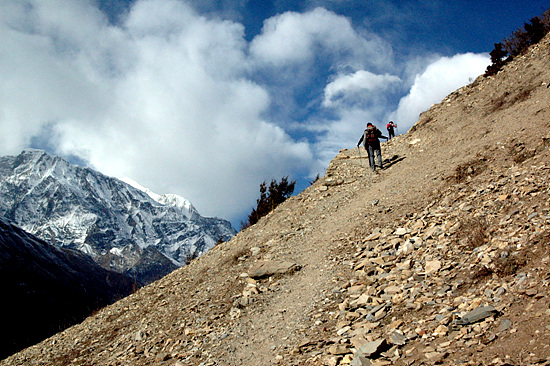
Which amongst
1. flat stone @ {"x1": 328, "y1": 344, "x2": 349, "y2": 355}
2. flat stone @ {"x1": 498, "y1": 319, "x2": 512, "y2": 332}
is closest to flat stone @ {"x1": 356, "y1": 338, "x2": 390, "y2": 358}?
flat stone @ {"x1": 328, "y1": 344, "x2": 349, "y2": 355}

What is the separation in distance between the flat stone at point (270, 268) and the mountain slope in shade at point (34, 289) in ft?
198

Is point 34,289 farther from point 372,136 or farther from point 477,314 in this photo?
point 477,314

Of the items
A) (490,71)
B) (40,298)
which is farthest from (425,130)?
(40,298)

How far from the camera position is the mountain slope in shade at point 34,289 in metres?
88.0

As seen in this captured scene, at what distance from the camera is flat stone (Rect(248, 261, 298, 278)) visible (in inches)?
461

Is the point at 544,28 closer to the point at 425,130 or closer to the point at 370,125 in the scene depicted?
the point at 425,130

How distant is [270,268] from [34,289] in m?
142

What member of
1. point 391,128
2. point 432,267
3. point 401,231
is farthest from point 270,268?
point 391,128

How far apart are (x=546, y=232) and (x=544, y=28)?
25231 millimetres

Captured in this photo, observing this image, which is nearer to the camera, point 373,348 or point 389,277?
point 373,348

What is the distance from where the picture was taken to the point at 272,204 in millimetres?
21375

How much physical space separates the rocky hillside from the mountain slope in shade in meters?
57.8

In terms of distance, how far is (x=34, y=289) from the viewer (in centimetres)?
11975

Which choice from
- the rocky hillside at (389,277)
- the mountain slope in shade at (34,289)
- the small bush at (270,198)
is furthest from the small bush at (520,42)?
the mountain slope in shade at (34,289)
